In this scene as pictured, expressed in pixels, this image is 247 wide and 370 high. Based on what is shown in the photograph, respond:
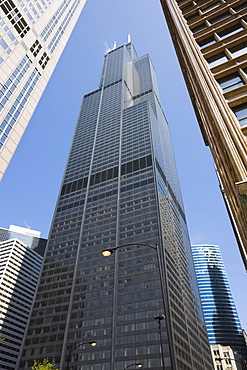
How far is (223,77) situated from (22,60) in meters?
40.0

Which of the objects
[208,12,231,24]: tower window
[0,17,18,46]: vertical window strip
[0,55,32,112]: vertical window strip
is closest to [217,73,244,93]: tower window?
[208,12,231,24]: tower window

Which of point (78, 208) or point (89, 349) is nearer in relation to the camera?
point (89, 349)

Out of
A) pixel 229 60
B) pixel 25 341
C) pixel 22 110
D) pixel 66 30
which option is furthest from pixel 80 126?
pixel 229 60

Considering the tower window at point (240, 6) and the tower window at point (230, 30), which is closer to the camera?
the tower window at point (230, 30)

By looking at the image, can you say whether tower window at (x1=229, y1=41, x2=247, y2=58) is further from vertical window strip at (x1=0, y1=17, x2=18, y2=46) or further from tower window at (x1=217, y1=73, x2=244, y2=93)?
vertical window strip at (x1=0, y1=17, x2=18, y2=46)

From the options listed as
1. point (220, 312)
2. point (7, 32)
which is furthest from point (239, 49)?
point (220, 312)

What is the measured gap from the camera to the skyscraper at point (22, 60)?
39594 mm

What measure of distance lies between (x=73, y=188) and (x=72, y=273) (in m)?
51.8

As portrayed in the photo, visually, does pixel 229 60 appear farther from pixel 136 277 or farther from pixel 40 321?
pixel 40 321

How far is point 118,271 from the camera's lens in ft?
321

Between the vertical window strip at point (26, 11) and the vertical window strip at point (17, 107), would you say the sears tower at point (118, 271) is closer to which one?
the vertical window strip at point (17, 107)

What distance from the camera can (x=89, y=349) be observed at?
268ft

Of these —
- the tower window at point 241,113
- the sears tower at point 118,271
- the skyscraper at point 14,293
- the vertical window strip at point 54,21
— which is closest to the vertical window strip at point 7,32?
the vertical window strip at point 54,21

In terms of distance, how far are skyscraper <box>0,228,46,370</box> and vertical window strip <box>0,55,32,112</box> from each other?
13409 centimetres
